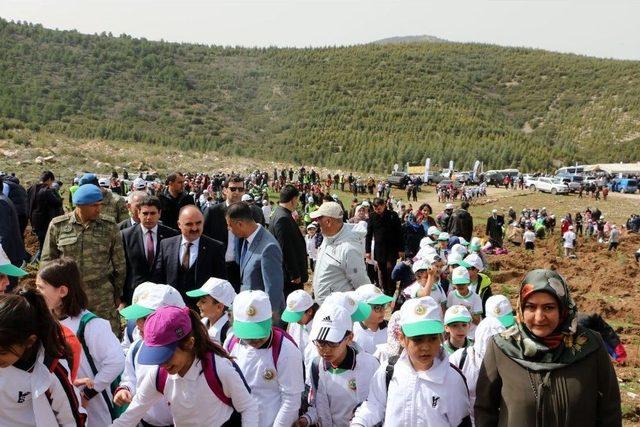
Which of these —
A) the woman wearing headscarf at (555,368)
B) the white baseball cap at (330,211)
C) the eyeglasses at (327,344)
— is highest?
the white baseball cap at (330,211)

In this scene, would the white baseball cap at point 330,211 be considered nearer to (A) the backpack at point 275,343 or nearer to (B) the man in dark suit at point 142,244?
(B) the man in dark suit at point 142,244

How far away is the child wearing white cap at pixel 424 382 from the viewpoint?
306cm

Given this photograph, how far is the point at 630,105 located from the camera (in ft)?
302

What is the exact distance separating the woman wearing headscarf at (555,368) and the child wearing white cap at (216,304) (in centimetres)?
203

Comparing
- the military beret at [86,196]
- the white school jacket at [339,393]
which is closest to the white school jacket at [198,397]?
the white school jacket at [339,393]

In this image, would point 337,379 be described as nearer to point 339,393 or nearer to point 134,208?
point 339,393

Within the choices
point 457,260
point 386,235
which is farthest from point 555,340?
point 386,235

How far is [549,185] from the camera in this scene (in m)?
44.2

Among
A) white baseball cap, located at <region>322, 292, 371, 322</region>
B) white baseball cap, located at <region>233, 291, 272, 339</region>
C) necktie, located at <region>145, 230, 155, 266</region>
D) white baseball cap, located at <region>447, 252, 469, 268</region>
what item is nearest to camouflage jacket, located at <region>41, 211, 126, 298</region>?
necktie, located at <region>145, 230, 155, 266</region>

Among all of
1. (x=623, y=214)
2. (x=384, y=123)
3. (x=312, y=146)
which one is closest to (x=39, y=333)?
(x=623, y=214)

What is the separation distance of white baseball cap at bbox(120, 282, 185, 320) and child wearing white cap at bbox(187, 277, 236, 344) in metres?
0.34

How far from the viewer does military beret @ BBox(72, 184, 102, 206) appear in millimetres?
5004

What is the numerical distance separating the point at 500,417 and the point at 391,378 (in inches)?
23.0

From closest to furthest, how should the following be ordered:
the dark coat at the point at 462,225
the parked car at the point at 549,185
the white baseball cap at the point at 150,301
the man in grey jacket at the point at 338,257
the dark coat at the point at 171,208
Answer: the white baseball cap at the point at 150,301 → the man in grey jacket at the point at 338,257 → the dark coat at the point at 171,208 → the dark coat at the point at 462,225 → the parked car at the point at 549,185
